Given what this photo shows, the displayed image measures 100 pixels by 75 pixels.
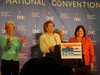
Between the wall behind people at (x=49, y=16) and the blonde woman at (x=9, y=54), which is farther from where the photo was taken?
the wall behind people at (x=49, y=16)

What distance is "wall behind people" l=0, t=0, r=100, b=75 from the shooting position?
500 cm

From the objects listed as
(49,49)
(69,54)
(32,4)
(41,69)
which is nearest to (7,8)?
(32,4)

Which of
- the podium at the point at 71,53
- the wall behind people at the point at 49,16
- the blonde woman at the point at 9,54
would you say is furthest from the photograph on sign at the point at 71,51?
the wall behind people at the point at 49,16

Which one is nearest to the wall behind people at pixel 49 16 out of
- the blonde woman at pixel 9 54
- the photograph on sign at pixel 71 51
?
the blonde woman at pixel 9 54

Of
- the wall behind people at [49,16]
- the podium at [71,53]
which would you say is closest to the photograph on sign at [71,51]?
the podium at [71,53]

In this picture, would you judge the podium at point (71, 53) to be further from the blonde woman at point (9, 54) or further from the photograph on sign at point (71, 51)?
the blonde woman at point (9, 54)

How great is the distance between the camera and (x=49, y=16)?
17.0 feet

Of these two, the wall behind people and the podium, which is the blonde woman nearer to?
the wall behind people

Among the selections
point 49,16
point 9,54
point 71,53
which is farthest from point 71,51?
point 49,16

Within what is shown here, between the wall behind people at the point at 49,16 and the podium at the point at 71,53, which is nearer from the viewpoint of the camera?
the podium at the point at 71,53

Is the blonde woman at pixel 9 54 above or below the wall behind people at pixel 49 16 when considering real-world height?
below

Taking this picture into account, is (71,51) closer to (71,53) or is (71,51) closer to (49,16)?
(71,53)

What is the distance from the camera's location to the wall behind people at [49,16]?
500 centimetres

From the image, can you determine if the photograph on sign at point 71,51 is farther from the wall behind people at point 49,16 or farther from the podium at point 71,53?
the wall behind people at point 49,16
